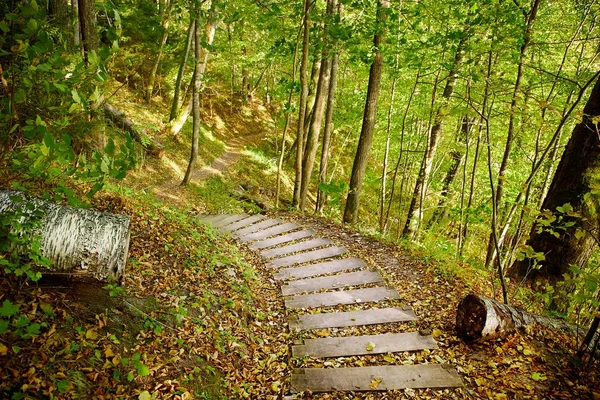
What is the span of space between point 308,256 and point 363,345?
278cm

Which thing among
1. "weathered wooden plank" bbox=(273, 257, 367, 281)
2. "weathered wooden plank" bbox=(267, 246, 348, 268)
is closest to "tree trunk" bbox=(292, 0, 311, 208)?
"weathered wooden plank" bbox=(267, 246, 348, 268)

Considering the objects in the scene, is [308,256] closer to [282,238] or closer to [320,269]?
[320,269]

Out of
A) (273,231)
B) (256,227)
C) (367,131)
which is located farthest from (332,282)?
(367,131)

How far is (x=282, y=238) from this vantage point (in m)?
8.12

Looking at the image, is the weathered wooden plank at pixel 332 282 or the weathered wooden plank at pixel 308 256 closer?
the weathered wooden plank at pixel 332 282

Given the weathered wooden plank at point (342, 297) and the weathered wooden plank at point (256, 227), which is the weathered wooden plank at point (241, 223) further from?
the weathered wooden plank at point (342, 297)

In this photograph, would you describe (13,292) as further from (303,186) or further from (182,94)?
(182,94)

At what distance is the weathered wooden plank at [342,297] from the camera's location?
5.43 metres

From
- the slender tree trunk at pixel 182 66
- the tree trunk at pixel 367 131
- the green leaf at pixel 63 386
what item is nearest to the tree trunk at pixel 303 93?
the tree trunk at pixel 367 131

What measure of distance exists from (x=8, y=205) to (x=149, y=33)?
1539cm

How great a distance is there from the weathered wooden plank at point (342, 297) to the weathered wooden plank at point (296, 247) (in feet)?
5.79

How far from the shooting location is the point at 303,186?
38.4ft

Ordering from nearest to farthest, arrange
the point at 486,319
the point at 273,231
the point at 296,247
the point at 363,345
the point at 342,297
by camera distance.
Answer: the point at 486,319 < the point at 363,345 < the point at 342,297 < the point at 296,247 < the point at 273,231

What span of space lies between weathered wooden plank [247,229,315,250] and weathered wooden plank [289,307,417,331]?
2869mm
